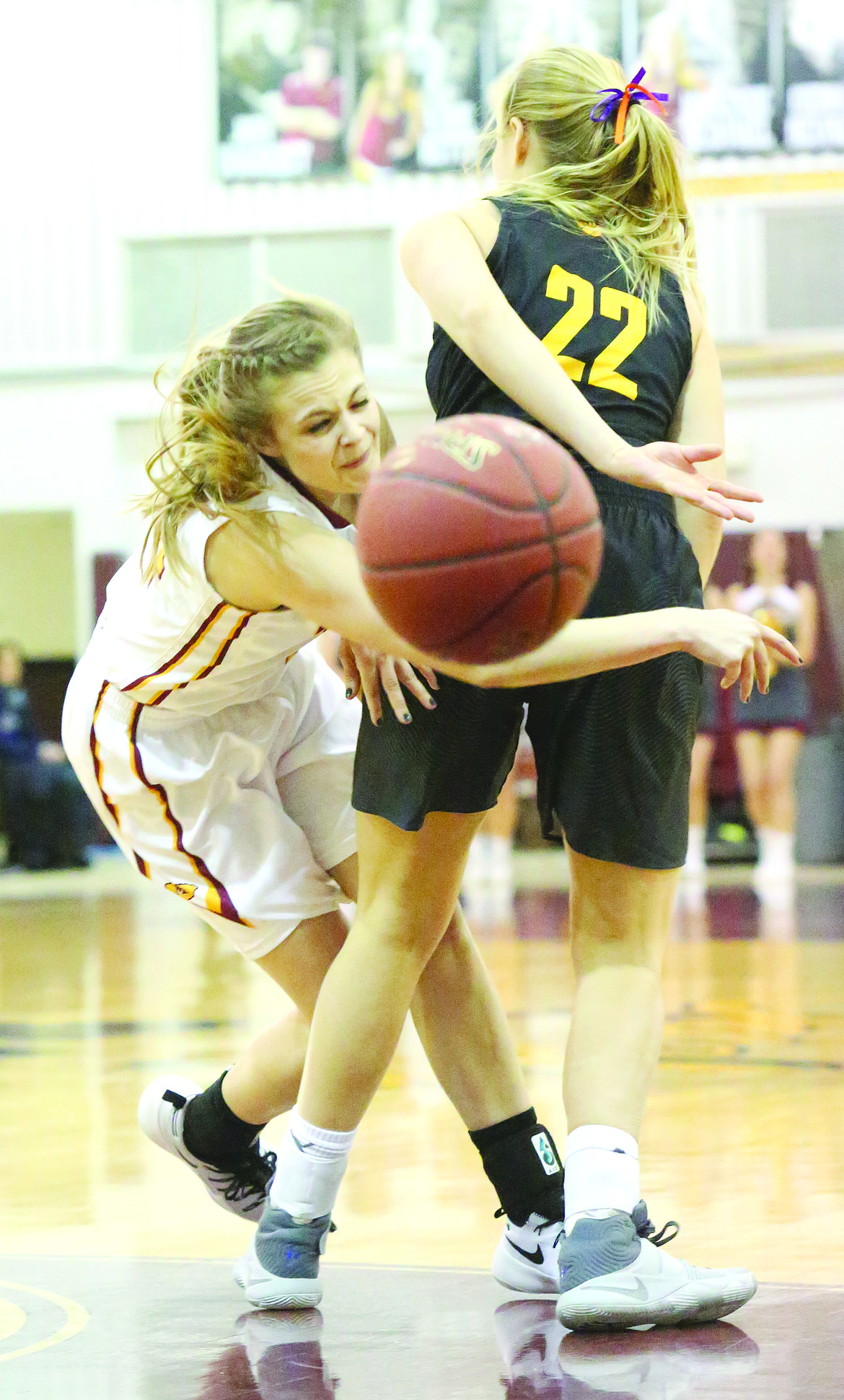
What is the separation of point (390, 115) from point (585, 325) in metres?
11.3

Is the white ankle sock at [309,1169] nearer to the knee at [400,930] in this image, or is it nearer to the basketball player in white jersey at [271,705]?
the basketball player in white jersey at [271,705]

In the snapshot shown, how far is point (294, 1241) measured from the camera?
2305mm

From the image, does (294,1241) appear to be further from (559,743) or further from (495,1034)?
(559,743)

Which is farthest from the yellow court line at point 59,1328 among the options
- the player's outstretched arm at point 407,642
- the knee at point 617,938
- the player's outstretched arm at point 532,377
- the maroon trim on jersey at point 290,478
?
the player's outstretched arm at point 532,377

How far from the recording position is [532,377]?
6.99ft

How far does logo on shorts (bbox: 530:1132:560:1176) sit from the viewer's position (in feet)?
8.02

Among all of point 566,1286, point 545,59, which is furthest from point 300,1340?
point 545,59

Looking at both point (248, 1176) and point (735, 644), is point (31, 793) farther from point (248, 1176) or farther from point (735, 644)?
point (735, 644)

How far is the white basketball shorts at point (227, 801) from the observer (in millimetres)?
2537

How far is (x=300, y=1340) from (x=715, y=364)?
1434 mm

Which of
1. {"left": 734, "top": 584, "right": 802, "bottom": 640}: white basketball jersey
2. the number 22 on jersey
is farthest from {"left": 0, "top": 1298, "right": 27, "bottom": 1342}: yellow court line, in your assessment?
{"left": 734, "top": 584, "right": 802, "bottom": 640}: white basketball jersey

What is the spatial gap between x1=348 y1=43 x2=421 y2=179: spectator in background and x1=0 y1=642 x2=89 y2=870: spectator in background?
478cm

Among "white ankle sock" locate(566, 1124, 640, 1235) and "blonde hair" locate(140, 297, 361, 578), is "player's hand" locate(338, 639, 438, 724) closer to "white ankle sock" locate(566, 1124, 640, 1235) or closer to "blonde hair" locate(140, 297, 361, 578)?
"blonde hair" locate(140, 297, 361, 578)

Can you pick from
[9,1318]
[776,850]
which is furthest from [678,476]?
[776,850]
